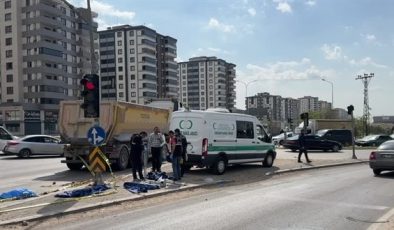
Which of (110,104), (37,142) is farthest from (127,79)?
(110,104)

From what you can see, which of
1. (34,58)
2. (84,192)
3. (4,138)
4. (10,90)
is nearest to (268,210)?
(84,192)

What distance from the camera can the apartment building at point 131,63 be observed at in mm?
139625

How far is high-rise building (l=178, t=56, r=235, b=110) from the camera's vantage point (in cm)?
15550

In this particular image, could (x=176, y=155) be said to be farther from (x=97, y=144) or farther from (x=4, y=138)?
(x=4, y=138)

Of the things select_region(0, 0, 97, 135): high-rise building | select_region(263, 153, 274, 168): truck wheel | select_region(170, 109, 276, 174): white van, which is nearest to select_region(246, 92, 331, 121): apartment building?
select_region(0, 0, 97, 135): high-rise building

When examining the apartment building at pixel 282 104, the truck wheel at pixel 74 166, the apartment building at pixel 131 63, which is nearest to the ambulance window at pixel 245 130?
the truck wheel at pixel 74 166

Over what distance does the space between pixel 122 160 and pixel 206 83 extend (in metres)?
137

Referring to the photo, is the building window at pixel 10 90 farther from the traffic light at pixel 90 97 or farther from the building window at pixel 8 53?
the traffic light at pixel 90 97

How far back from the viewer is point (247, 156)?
793 inches

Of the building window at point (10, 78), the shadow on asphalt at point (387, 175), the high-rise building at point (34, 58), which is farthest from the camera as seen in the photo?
the building window at point (10, 78)

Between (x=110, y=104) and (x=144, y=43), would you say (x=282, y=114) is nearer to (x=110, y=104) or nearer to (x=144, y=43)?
(x=144, y=43)

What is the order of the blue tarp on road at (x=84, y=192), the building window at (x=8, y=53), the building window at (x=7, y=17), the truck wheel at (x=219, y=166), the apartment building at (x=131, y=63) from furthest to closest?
1. the apartment building at (x=131, y=63)
2. the building window at (x=8, y=53)
3. the building window at (x=7, y=17)
4. the truck wheel at (x=219, y=166)
5. the blue tarp on road at (x=84, y=192)

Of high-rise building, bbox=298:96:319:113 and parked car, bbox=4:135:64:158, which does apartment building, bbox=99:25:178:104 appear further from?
parked car, bbox=4:135:64:158

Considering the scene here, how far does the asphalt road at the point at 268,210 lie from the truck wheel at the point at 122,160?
22.5 feet
